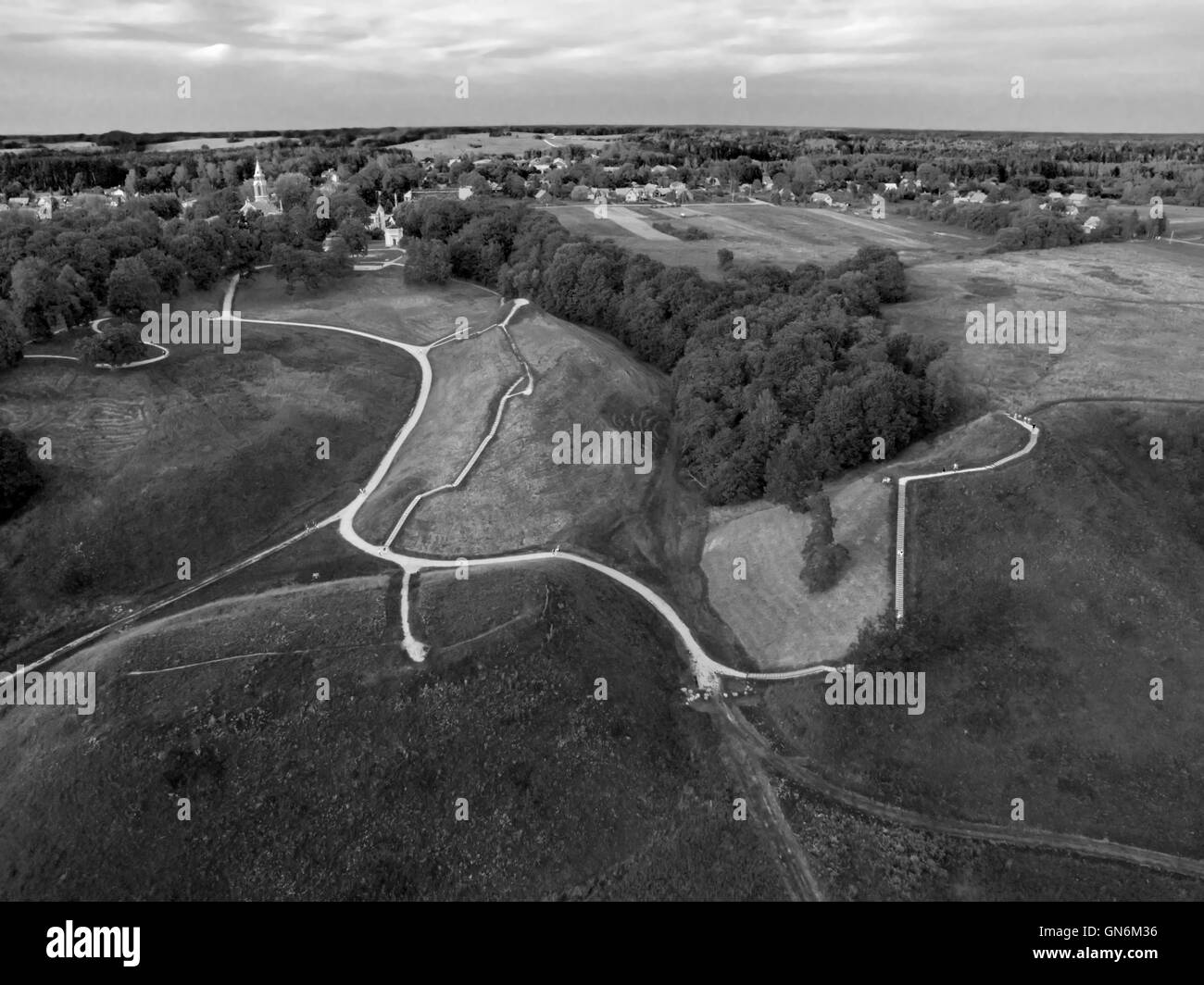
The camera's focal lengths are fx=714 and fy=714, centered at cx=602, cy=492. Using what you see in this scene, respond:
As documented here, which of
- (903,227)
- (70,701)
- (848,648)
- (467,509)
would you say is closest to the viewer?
(70,701)

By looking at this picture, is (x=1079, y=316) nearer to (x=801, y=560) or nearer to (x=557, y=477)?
(x=801, y=560)

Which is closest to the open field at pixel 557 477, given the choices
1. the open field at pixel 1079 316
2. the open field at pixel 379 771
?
the open field at pixel 379 771

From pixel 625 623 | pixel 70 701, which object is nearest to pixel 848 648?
pixel 625 623

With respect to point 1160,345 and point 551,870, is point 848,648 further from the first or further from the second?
point 1160,345

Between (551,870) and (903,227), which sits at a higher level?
(903,227)

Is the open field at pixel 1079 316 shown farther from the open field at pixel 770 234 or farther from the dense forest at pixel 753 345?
the open field at pixel 770 234

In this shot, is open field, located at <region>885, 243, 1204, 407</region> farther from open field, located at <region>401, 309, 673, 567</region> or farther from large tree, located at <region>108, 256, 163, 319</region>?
large tree, located at <region>108, 256, 163, 319</region>

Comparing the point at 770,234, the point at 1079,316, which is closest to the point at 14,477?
the point at 1079,316
